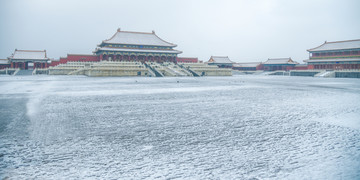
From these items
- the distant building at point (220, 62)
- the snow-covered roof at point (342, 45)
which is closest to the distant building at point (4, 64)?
the distant building at point (220, 62)

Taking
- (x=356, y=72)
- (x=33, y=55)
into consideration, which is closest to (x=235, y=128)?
(x=356, y=72)

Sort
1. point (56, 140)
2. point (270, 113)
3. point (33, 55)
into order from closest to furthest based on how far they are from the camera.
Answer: point (56, 140) < point (270, 113) < point (33, 55)

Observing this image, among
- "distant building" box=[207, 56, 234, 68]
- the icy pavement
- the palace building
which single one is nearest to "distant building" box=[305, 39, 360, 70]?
"distant building" box=[207, 56, 234, 68]

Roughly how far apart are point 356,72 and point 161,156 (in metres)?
50.8

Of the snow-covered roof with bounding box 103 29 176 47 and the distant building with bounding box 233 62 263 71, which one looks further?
the distant building with bounding box 233 62 263 71

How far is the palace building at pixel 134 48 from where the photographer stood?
4978cm

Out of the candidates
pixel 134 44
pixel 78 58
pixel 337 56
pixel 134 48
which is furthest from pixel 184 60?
pixel 337 56

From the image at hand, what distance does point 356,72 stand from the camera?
42.4m

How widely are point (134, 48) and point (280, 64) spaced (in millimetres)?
41623

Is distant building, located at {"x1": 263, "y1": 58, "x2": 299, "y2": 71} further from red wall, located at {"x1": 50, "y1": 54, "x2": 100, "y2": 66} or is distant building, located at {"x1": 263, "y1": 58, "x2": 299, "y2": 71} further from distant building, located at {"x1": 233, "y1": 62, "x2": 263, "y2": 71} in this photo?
red wall, located at {"x1": 50, "y1": 54, "x2": 100, "y2": 66}

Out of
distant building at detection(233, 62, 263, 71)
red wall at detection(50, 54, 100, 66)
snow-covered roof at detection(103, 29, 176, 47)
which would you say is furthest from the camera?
distant building at detection(233, 62, 263, 71)

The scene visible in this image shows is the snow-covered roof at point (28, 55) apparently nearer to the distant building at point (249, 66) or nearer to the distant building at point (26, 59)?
the distant building at point (26, 59)

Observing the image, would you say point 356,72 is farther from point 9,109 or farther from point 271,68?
point 9,109

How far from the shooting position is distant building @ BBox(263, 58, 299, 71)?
65000mm
